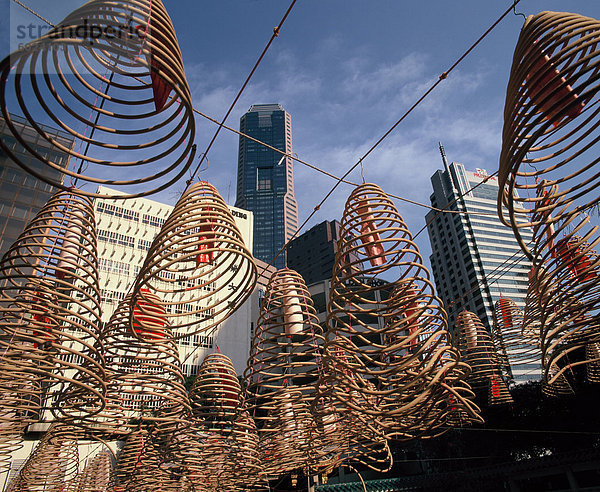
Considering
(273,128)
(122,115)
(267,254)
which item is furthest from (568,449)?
(273,128)

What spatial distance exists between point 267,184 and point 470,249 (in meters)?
87.5

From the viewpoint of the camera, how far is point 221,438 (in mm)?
4371

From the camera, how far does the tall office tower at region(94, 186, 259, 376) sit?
1399 inches

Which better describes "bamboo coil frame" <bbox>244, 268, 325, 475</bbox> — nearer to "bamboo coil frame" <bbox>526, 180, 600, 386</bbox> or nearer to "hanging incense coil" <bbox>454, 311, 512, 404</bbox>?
"bamboo coil frame" <bbox>526, 180, 600, 386</bbox>

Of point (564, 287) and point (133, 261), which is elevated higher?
point (133, 261)

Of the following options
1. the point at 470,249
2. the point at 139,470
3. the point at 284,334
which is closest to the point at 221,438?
the point at 284,334

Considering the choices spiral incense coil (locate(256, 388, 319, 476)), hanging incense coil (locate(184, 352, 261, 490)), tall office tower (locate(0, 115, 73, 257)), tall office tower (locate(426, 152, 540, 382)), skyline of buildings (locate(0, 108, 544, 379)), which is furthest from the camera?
tall office tower (locate(426, 152, 540, 382))

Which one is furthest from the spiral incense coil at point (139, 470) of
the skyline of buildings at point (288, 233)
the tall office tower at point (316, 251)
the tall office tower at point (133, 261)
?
the tall office tower at point (316, 251)

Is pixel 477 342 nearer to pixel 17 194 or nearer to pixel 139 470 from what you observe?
pixel 139 470

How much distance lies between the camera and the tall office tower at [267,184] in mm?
142875

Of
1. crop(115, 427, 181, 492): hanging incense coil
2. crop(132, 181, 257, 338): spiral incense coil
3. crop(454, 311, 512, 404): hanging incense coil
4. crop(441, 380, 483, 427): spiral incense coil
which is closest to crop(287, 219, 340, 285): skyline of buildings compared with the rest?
crop(454, 311, 512, 404): hanging incense coil

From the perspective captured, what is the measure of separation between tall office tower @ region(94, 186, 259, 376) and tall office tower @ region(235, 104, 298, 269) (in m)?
95.4

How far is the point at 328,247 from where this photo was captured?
10044cm

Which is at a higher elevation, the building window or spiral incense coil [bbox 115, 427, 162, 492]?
the building window
